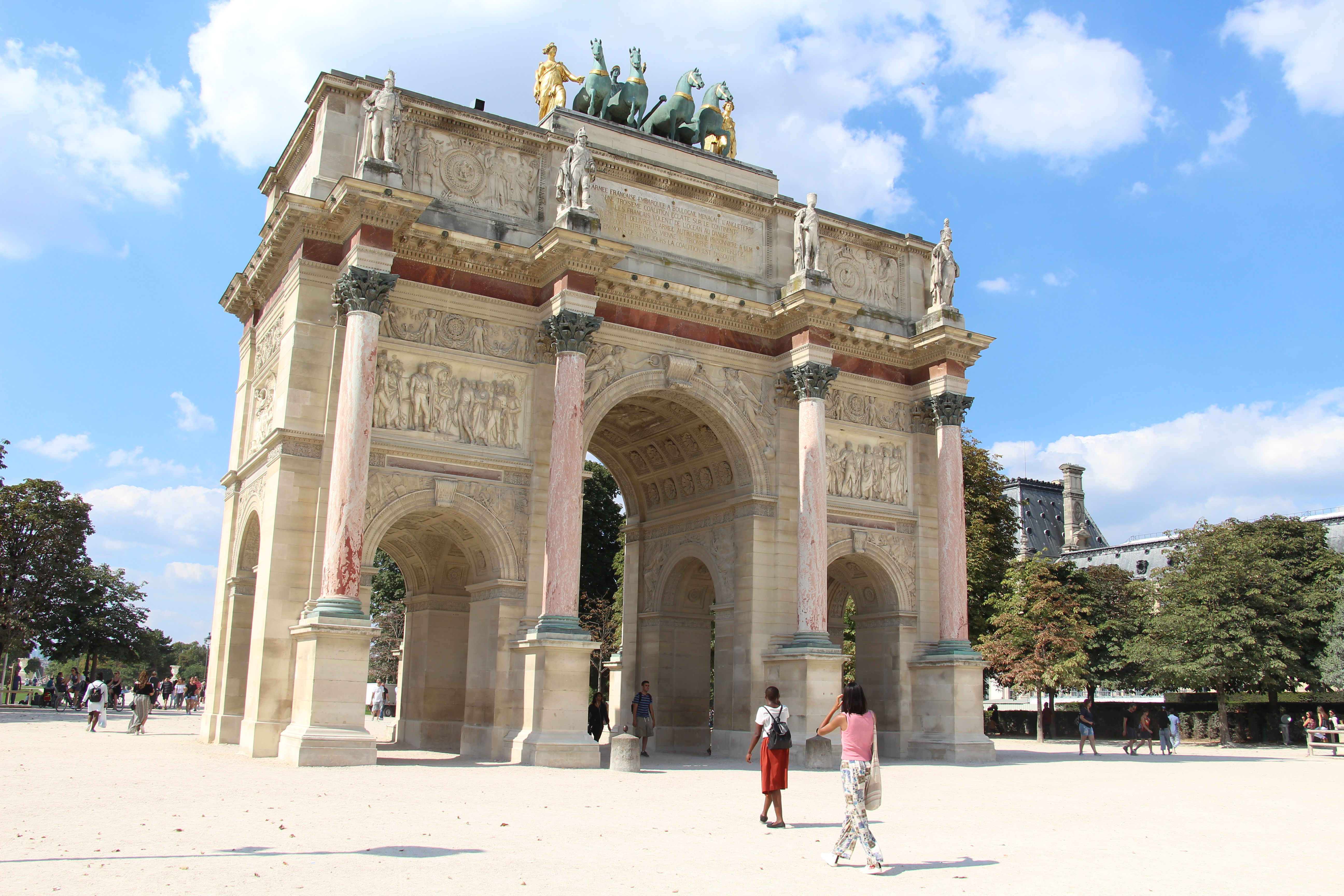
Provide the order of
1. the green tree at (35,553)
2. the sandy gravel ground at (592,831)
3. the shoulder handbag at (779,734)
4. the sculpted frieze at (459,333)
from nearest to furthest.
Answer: the sandy gravel ground at (592,831)
the shoulder handbag at (779,734)
the sculpted frieze at (459,333)
the green tree at (35,553)

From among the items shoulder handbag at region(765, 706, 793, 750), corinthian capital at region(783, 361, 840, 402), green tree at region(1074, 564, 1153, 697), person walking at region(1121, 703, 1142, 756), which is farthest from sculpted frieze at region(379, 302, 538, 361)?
green tree at region(1074, 564, 1153, 697)

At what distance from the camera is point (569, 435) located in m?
25.2

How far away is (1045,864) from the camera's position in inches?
434

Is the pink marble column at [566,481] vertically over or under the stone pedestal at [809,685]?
over

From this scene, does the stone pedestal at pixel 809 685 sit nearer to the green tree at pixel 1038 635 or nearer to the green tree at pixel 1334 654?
the green tree at pixel 1038 635

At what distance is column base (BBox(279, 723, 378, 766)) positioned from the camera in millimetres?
20547

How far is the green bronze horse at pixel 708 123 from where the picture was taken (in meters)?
31.9

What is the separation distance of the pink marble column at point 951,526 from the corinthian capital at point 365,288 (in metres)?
16.0

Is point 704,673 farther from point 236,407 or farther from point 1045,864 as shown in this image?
point 1045,864

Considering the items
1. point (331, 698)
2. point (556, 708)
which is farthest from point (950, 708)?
→ point (331, 698)

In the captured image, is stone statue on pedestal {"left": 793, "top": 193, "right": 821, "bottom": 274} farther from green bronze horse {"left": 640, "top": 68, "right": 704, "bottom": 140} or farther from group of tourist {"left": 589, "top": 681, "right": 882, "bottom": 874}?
group of tourist {"left": 589, "top": 681, "right": 882, "bottom": 874}

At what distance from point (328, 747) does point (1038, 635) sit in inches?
1456

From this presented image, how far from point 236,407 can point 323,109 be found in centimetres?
915

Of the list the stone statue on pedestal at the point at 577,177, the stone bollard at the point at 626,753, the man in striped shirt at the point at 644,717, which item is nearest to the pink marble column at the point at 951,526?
the man in striped shirt at the point at 644,717
